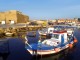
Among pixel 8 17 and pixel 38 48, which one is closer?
pixel 38 48

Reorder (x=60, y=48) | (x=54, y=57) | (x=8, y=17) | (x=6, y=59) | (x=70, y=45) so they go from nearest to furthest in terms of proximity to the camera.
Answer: (x=6, y=59)
(x=54, y=57)
(x=60, y=48)
(x=70, y=45)
(x=8, y=17)

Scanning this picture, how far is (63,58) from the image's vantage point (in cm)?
3003

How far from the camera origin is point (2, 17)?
398ft

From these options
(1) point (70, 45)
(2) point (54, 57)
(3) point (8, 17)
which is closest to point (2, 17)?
(3) point (8, 17)

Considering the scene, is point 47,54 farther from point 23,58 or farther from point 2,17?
point 2,17

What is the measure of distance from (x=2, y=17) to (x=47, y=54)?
95318mm

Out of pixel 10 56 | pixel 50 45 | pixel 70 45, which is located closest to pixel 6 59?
pixel 10 56

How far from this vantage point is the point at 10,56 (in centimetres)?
2961

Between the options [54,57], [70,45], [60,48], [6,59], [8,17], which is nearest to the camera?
[6,59]

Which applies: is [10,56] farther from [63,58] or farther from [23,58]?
[63,58]

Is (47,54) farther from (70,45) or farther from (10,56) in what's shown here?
(70,45)

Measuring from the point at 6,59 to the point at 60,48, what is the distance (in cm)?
905

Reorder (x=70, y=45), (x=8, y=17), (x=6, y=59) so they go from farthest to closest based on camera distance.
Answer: (x=8, y=17)
(x=70, y=45)
(x=6, y=59)

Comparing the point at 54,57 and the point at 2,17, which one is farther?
the point at 2,17
